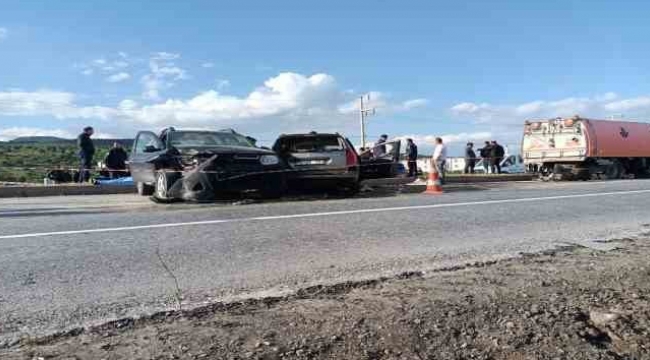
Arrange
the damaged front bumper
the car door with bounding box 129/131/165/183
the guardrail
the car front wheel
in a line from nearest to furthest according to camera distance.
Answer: the damaged front bumper
the car front wheel
the car door with bounding box 129/131/165/183
the guardrail

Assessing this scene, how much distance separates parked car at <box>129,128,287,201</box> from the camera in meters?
10.5

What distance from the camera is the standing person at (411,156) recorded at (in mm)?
21547

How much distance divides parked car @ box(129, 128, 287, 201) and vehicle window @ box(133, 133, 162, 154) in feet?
0.10

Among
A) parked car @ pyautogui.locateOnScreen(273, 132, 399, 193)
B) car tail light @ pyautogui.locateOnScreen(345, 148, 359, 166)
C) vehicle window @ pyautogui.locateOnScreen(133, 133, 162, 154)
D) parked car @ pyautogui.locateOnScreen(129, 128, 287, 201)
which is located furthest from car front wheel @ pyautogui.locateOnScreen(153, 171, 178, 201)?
car tail light @ pyautogui.locateOnScreen(345, 148, 359, 166)

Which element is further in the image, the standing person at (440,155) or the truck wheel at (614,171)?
the truck wheel at (614,171)

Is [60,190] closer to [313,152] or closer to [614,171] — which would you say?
[313,152]

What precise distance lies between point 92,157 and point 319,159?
30.1 feet

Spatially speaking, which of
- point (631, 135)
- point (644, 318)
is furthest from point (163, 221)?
point (631, 135)

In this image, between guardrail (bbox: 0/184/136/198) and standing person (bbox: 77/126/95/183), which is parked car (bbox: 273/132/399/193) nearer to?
guardrail (bbox: 0/184/136/198)

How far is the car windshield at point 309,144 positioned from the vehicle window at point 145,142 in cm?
255

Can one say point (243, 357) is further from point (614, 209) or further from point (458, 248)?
point (614, 209)

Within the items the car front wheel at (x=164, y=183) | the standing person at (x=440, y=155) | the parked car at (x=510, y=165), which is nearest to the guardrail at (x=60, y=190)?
the car front wheel at (x=164, y=183)

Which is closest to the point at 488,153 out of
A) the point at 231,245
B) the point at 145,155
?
the point at 145,155

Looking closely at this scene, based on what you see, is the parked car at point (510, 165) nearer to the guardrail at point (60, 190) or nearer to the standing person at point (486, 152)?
the standing person at point (486, 152)
